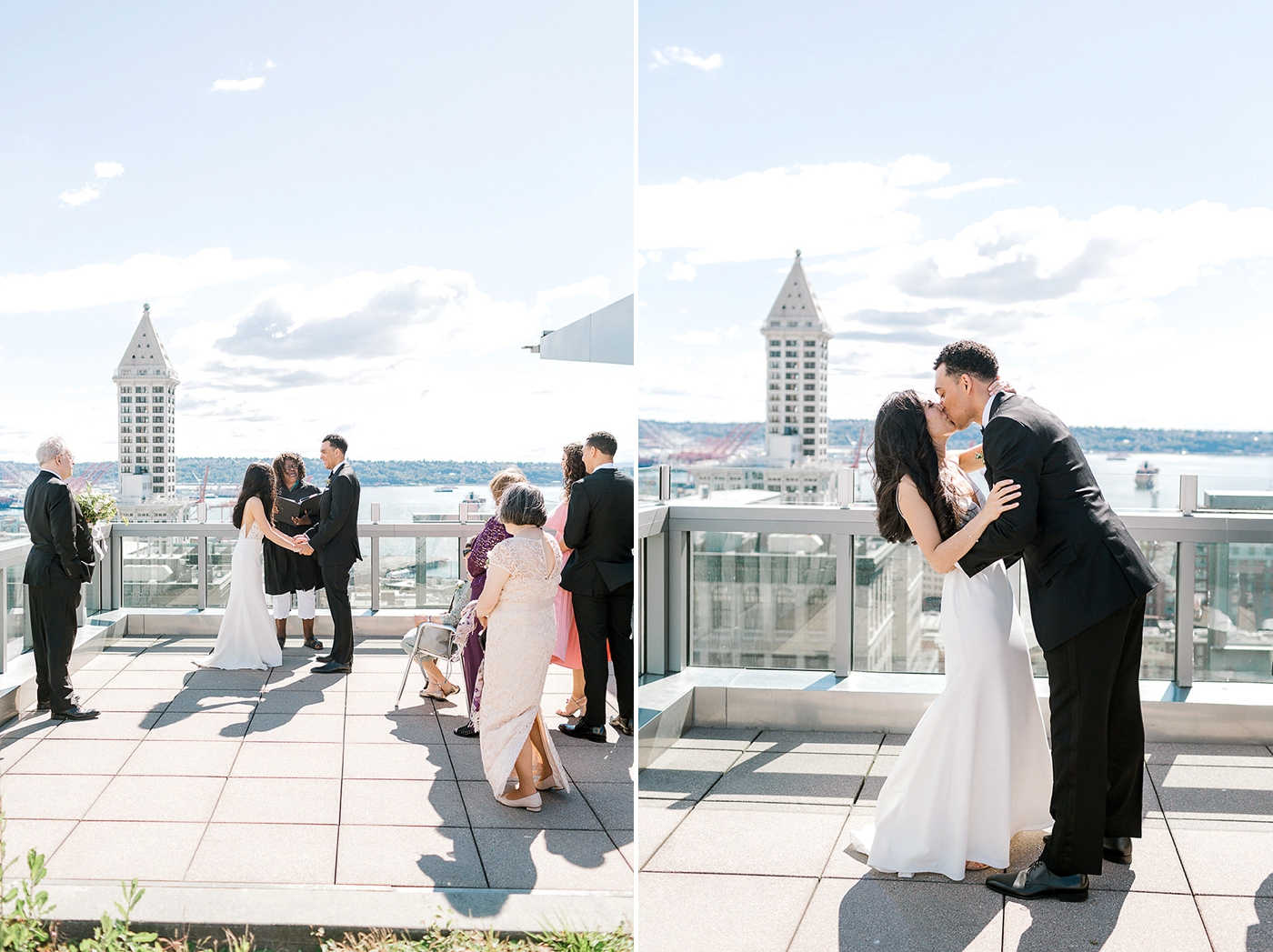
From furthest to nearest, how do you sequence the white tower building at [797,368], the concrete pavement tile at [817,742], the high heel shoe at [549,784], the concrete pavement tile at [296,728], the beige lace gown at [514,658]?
the white tower building at [797,368], the concrete pavement tile at [296,728], the concrete pavement tile at [817,742], the high heel shoe at [549,784], the beige lace gown at [514,658]

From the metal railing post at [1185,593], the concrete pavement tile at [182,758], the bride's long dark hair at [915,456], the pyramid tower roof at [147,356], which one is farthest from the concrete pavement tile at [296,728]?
the pyramid tower roof at [147,356]

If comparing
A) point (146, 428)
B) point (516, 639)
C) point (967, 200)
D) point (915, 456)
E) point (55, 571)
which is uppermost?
point (967, 200)

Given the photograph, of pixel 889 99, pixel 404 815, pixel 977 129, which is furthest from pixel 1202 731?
pixel 977 129

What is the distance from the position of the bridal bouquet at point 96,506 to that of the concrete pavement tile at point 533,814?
4692 mm

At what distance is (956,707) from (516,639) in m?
1.73

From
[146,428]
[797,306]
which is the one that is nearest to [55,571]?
[146,428]

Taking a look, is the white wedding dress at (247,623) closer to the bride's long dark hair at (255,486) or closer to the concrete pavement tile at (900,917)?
the bride's long dark hair at (255,486)

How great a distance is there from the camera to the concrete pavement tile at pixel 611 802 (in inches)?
136

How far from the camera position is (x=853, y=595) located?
465 cm

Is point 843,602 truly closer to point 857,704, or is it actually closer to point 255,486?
point 857,704

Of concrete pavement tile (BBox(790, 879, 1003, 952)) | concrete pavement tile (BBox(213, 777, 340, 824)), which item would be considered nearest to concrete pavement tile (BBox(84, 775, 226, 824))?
concrete pavement tile (BBox(213, 777, 340, 824))

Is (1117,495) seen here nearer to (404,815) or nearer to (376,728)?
(404,815)

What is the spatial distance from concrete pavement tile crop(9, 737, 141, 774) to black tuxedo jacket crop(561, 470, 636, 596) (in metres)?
2.22

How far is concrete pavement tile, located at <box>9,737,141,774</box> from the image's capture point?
3941mm
